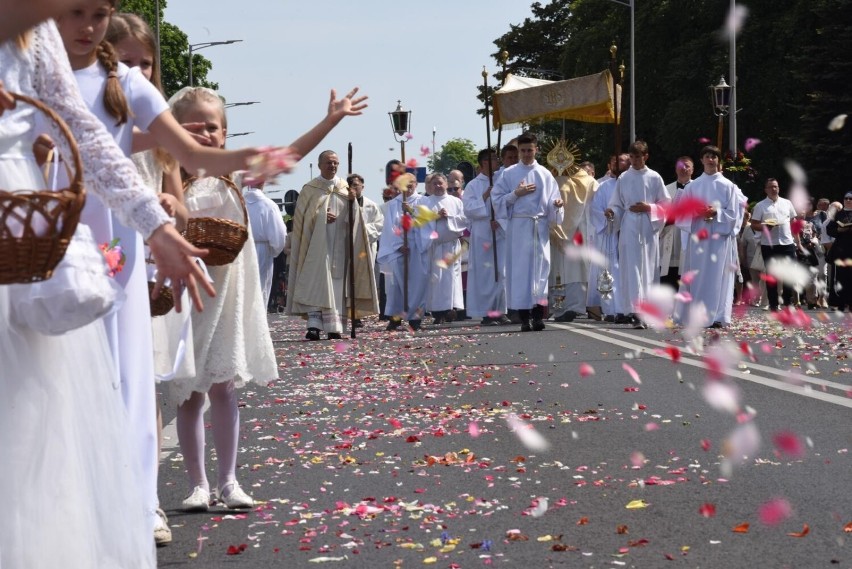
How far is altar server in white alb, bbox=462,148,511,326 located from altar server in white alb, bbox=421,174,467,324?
0.29 m

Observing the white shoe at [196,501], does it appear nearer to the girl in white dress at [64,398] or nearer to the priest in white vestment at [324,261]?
the girl in white dress at [64,398]

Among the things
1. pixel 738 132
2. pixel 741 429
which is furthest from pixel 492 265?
pixel 738 132

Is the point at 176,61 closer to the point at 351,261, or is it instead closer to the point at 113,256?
the point at 351,261

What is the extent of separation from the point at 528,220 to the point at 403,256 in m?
4.23

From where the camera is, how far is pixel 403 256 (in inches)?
987

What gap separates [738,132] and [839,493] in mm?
47837

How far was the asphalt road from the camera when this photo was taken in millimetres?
5730

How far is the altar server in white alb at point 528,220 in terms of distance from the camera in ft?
66.9

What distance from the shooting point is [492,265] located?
2409 cm

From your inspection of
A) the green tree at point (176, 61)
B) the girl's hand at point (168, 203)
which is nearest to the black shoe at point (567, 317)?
the girl's hand at point (168, 203)

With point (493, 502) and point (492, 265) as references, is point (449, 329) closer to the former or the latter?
point (492, 265)

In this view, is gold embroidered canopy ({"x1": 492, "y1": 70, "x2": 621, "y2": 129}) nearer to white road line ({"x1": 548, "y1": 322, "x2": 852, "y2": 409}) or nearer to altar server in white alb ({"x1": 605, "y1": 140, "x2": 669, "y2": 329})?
altar server in white alb ({"x1": 605, "y1": 140, "x2": 669, "y2": 329})

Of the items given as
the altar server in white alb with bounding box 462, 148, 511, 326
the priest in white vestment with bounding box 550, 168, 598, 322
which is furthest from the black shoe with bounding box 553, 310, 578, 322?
the altar server in white alb with bounding box 462, 148, 511, 326

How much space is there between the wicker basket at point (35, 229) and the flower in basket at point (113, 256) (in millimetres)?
951
